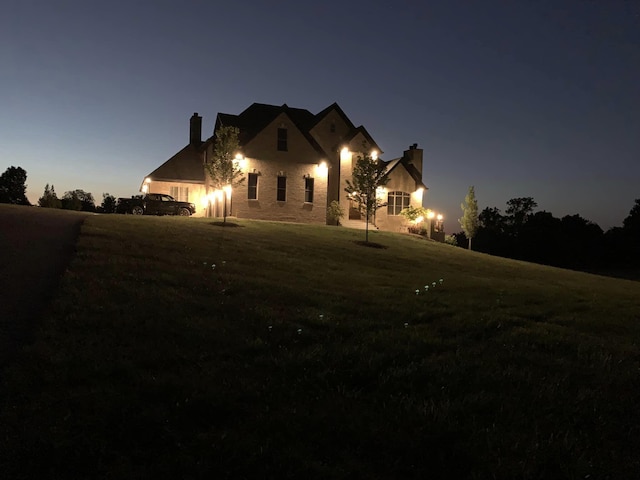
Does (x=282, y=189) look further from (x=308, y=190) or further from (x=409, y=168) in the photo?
(x=409, y=168)

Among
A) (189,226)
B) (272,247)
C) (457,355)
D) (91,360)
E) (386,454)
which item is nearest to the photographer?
(386,454)

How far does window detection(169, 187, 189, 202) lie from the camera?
3678cm

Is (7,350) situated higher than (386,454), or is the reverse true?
(7,350)

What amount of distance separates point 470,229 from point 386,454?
36.9 m

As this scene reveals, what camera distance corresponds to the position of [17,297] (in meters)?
8.00

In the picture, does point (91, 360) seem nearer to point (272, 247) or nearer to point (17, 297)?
point (17, 297)

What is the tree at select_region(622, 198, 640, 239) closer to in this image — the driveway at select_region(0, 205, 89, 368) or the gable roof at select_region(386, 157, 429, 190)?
the gable roof at select_region(386, 157, 429, 190)

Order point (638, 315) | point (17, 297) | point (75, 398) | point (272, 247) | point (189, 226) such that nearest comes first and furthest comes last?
point (75, 398), point (17, 297), point (638, 315), point (272, 247), point (189, 226)

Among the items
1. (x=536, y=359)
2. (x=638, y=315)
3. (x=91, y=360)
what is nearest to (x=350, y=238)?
(x=638, y=315)

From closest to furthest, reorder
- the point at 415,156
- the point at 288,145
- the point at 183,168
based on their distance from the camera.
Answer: the point at 288,145, the point at 183,168, the point at 415,156

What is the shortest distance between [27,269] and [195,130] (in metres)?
33.8

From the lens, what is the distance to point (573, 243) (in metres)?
72.4

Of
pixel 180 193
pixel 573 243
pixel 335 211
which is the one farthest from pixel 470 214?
pixel 573 243

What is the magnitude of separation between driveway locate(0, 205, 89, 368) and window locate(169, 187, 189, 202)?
753 inches
